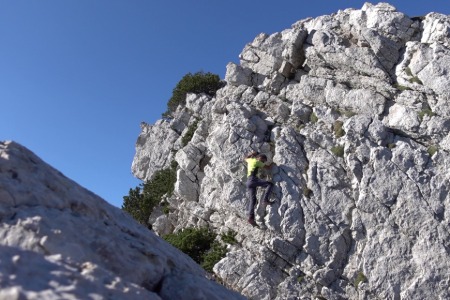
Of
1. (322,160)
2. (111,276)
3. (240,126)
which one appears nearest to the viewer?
(111,276)

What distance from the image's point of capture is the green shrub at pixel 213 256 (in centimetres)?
2333

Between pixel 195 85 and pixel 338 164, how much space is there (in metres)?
19.9

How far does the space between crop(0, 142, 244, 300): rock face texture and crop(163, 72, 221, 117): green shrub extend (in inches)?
1222

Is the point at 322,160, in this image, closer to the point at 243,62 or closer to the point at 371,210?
the point at 371,210

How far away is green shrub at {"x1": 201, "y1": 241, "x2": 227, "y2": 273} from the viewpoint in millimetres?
23328

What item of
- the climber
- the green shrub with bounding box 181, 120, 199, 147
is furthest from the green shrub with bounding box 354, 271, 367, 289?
the green shrub with bounding box 181, 120, 199, 147

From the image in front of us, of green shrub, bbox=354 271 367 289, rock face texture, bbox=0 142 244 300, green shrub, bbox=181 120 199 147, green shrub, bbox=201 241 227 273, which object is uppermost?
green shrub, bbox=181 120 199 147

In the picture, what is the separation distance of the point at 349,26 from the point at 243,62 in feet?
30.7

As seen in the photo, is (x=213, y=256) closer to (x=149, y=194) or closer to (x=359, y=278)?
(x=359, y=278)

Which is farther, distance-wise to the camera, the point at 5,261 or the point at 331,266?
the point at 331,266

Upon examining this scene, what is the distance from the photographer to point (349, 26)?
32812mm

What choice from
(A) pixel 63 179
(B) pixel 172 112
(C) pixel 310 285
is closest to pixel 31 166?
(A) pixel 63 179

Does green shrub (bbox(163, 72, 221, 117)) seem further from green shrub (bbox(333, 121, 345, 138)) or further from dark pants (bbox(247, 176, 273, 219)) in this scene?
dark pants (bbox(247, 176, 273, 219))

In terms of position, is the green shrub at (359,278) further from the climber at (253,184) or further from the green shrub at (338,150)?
the green shrub at (338,150)
